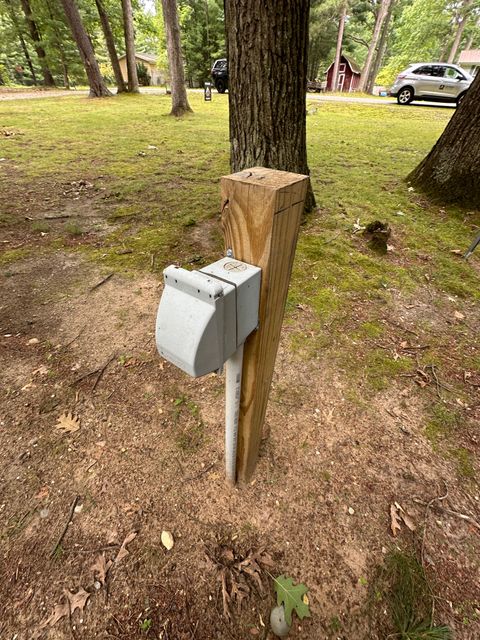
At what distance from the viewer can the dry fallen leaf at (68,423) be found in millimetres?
1862

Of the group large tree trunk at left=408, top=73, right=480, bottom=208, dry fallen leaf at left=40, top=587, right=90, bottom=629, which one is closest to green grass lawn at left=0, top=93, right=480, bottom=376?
large tree trunk at left=408, top=73, right=480, bottom=208

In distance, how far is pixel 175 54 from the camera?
9.55 meters

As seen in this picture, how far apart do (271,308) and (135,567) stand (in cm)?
130

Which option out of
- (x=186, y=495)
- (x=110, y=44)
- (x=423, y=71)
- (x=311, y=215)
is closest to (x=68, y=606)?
(x=186, y=495)

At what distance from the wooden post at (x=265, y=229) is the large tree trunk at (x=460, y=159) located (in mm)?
4371

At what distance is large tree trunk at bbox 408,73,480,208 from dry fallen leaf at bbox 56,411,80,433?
499 centimetres

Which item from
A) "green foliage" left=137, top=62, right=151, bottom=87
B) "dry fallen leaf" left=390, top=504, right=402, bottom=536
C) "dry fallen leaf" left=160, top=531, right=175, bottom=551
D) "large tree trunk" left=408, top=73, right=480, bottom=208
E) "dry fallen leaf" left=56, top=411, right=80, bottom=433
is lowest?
"dry fallen leaf" left=160, top=531, right=175, bottom=551

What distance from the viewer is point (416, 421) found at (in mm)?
1956

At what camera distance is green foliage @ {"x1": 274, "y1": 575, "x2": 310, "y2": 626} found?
1.24 metres

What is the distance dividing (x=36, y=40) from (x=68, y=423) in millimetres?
32031

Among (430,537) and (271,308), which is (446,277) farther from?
(271,308)

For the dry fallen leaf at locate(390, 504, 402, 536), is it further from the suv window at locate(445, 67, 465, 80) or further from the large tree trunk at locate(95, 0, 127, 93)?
the large tree trunk at locate(95, 0, 127, 93)

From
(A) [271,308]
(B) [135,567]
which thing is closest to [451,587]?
(B) [135,567]

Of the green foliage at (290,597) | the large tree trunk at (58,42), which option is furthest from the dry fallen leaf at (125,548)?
the large tree trunk at (58,42)
